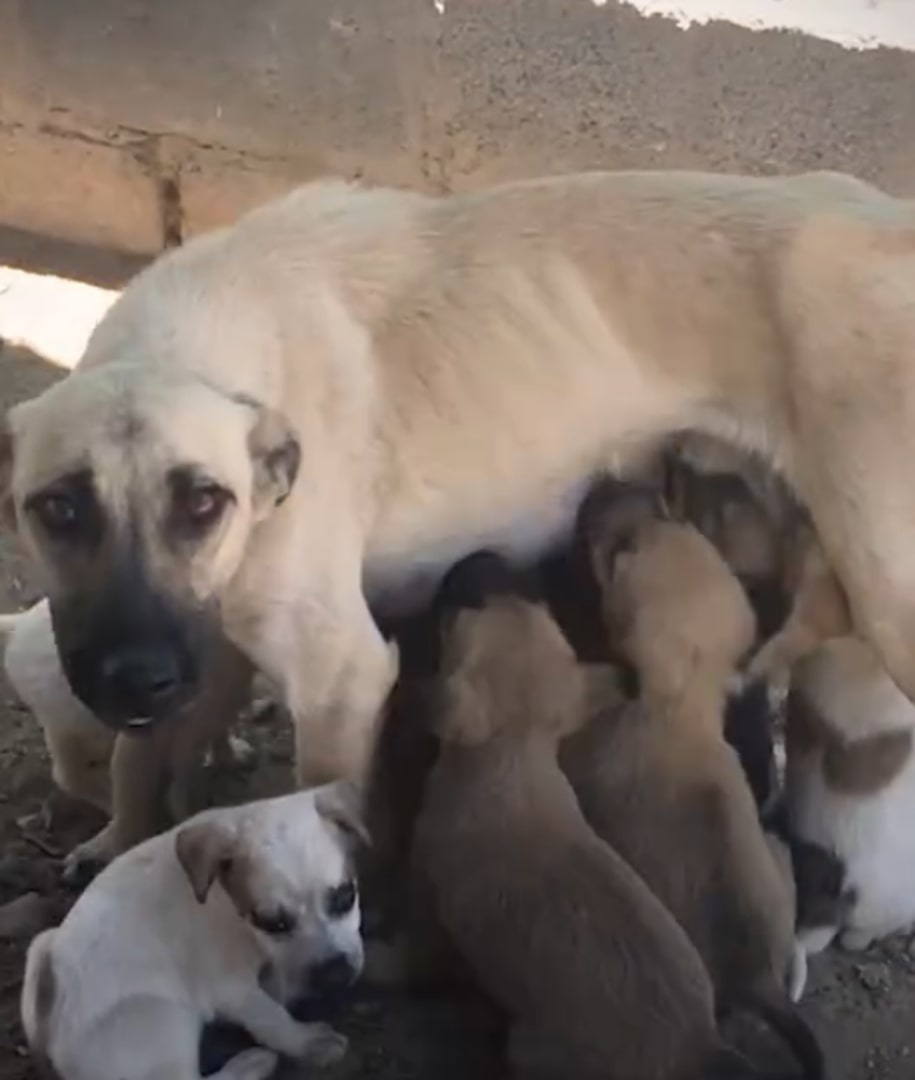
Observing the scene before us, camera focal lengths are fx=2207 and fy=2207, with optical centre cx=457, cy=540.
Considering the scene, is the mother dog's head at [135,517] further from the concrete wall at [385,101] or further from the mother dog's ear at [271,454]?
the concrete wall at [385,101]

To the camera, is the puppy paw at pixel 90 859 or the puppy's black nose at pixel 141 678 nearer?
the puppy's black nose at pixel 141 678

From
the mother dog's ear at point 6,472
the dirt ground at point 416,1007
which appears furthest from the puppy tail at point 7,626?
the mother dog's ear at point 6,472

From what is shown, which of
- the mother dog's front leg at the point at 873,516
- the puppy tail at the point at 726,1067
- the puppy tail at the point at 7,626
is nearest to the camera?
the puppy tail at the point at 726,1067

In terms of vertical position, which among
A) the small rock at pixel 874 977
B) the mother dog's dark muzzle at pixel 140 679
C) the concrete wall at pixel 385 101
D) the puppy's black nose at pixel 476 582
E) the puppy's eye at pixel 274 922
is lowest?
the small rock at pixel 874 977

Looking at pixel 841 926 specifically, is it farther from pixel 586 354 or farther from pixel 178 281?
pixel 178 281

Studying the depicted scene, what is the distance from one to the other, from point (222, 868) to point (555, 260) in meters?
0.89

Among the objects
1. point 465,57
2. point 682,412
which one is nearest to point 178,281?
point 682,412

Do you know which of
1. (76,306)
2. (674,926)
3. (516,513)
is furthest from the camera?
(76,306)

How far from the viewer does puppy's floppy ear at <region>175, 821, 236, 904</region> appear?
2.39 meters

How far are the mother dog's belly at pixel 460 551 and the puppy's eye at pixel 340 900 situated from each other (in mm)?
508

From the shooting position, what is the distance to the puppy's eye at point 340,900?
2.44 metres

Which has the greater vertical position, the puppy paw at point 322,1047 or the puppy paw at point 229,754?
the puppy paw at point 229,754

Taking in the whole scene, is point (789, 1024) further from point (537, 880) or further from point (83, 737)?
point (83, 737)

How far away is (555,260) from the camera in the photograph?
279 centimetres
